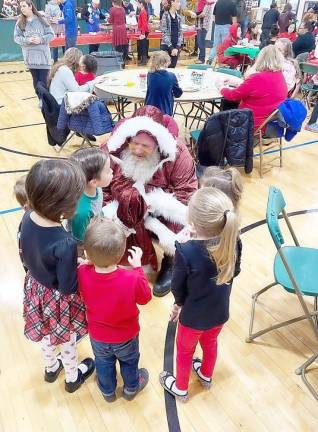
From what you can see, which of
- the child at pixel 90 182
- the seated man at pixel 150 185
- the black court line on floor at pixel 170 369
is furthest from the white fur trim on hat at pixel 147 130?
the black court line on floor at pixel 170 369

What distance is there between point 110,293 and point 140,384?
29.5 inches

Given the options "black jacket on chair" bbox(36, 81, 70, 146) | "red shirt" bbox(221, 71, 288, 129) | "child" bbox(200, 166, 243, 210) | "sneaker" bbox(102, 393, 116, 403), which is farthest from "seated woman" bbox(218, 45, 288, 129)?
"sneaker" bbox(102, 393, 116, 403)

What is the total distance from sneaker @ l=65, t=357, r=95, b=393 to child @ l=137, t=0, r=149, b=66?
9034 millimetres

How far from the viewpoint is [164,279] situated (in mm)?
2781

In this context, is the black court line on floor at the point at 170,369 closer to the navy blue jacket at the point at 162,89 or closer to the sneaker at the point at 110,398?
the sneaker at the point at 110,398

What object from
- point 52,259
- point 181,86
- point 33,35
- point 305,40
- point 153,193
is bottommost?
point 153,193

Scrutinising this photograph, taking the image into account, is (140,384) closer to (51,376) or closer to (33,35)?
(51,376)

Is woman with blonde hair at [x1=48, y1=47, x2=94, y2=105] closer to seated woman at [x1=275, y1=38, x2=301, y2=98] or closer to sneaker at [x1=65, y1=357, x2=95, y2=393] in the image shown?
seated woman at [x1=275, y1=38, x2=301, y2=98]

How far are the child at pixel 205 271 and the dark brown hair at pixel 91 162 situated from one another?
686 millimetres

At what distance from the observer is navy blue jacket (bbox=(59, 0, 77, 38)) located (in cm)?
789

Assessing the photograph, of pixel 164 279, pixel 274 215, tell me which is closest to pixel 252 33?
pixel 164 279

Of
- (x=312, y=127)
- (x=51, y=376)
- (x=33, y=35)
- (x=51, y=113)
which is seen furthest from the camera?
(x=312, y=127)

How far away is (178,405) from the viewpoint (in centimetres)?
200

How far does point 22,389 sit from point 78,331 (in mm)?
582
